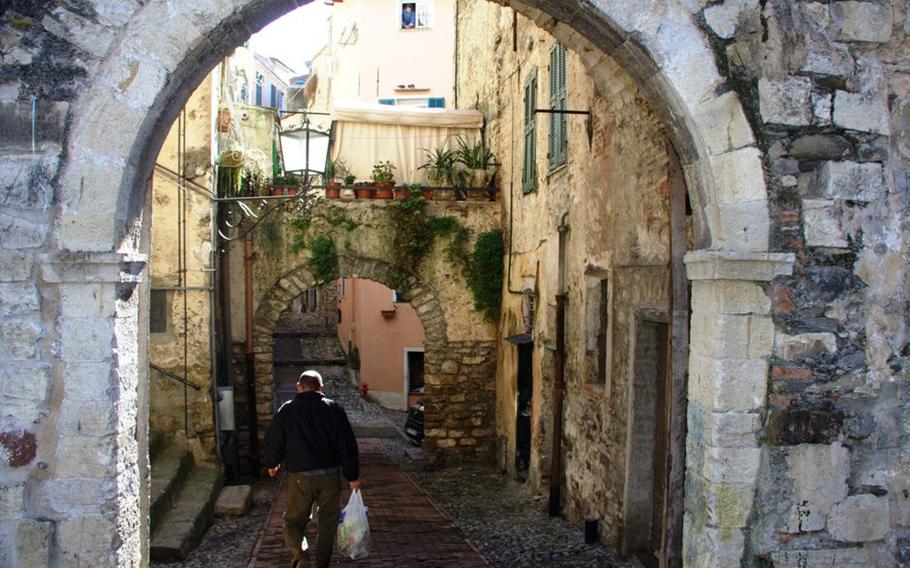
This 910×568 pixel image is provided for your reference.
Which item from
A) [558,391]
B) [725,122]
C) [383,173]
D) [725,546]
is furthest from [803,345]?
[383,173]

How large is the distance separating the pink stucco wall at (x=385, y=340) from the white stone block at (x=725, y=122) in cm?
1391

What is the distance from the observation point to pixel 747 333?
13.3ft

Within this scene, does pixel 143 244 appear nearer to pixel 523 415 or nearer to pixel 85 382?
pixel 85 382

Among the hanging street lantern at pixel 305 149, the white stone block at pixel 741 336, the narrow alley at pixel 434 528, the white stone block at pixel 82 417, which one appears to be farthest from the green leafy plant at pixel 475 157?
the white stone block at pixel 82 417

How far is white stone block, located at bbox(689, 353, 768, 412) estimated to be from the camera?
159 inches

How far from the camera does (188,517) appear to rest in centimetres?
730

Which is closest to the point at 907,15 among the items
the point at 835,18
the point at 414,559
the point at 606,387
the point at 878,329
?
the point at 835,18

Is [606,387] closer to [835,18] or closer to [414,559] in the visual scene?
[414,559]

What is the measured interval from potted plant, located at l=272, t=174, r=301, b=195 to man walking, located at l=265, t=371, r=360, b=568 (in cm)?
613

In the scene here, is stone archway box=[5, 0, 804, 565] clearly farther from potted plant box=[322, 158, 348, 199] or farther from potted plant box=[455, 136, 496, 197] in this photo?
potted plant box=[455, 136, 496, 197]

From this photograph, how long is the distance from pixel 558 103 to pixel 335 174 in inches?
175

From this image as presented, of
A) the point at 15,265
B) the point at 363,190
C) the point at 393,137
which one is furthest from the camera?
the point at 393,137

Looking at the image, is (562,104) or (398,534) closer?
(398,534)

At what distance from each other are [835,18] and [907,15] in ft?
1.20
